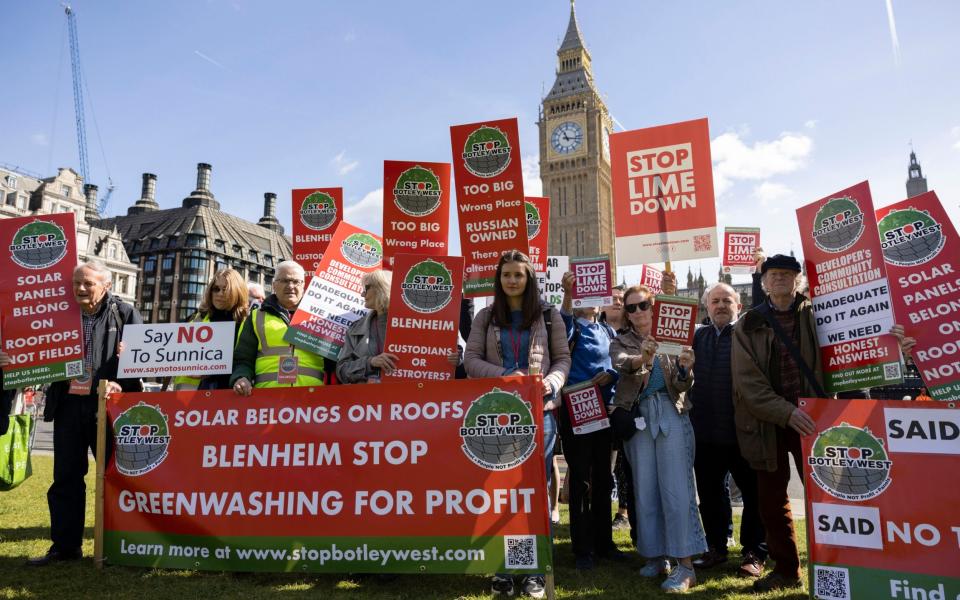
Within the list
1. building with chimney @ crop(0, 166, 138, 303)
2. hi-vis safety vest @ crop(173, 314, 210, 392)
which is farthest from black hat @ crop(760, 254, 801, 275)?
building with chimney @ crop(0, 166, 138, 303)

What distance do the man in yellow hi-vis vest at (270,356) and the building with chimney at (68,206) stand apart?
39.8 m

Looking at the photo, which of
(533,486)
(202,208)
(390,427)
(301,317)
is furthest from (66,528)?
(202,208)

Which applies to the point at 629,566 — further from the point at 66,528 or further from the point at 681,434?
the point at 66,528

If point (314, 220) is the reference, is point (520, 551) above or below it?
below

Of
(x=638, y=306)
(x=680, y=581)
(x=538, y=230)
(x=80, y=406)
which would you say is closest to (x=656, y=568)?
(x=680, y=581)

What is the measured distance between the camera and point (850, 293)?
3965mm

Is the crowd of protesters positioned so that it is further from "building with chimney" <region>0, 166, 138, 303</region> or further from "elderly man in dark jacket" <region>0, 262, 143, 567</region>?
"building with chimney" <region>0, 166, 138, 303</region>

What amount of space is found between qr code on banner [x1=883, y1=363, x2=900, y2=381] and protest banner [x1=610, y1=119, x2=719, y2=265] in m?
1.56

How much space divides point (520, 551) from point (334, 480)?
1.35 metres

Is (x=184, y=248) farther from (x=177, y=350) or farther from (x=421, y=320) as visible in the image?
(x=421, y=320)

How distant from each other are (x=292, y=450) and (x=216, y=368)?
977 millimetres

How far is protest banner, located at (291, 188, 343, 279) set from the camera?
22.7 ft

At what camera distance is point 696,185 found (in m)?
5.11

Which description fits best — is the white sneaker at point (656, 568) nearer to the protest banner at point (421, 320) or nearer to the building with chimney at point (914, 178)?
the protest banner at point (421, 320)
